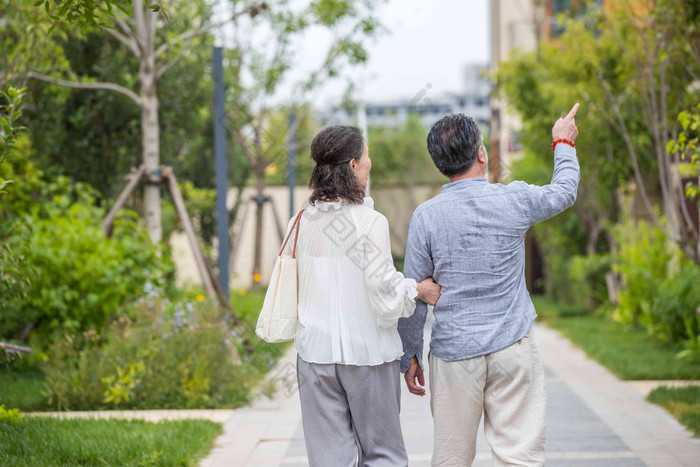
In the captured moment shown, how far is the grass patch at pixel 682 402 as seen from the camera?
5926 mm

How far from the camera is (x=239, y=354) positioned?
26.4ft

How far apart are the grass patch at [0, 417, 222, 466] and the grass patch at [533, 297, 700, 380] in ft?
14.0

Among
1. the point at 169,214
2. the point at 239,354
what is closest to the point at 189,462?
the point at 239,354

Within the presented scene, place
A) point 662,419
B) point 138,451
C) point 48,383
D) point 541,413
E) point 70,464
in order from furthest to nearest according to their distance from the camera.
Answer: point 48,383, point 662,419, point 138,451, point 70,464, point 541,413

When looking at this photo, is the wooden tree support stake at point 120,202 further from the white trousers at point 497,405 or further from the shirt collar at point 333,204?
the white trousers at point 497,405

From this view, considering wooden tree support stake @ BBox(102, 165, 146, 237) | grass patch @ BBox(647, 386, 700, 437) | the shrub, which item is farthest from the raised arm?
the shrub

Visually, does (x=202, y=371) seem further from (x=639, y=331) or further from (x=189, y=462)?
(x=639, y=331)

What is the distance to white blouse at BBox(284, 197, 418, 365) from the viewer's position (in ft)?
10.6

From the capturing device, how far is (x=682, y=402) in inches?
260

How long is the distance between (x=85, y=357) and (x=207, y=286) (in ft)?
4.70

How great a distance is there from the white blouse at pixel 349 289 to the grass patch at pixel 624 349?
5373 millimetres

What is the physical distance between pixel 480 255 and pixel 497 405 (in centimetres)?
55

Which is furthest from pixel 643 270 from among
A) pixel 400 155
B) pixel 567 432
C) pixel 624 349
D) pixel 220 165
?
pixel 400 155

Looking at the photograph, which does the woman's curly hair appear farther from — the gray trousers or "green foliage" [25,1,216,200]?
"green foliage" [25,1,216,200]
